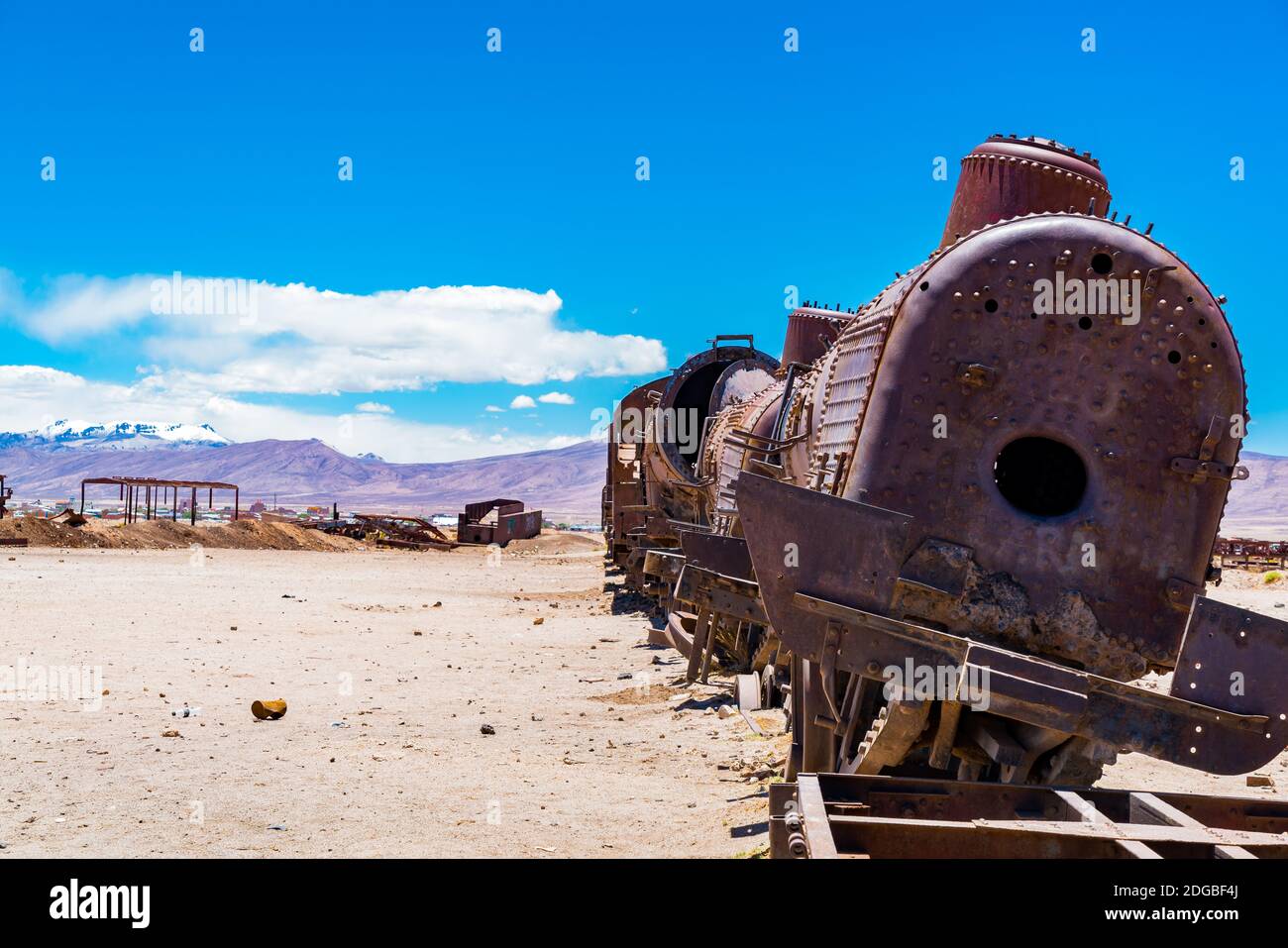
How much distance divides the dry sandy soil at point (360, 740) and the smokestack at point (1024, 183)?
386cm

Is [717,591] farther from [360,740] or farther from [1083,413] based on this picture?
[360,740]

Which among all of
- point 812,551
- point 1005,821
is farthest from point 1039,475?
point 1005,821

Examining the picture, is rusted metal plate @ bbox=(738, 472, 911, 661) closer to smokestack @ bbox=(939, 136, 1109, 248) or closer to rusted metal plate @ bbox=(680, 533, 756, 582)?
smokestack @ bbox=(939, 136, 1109, 248)

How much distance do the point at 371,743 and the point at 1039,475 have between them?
5855 mm

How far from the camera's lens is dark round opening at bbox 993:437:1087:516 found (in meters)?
5.79

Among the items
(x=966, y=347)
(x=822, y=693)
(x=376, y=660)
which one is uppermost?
(x=966, y=347)

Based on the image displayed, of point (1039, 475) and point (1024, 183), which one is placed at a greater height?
point (1024, 183)

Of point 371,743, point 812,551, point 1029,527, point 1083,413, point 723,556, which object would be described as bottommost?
point 371,743

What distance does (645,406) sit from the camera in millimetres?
19297

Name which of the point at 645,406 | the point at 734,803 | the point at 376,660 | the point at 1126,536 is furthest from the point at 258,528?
the point at 1126,536

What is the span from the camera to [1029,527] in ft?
18.1

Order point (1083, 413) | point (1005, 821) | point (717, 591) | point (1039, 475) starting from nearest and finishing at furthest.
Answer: point (1005, 821), point (1083, 413), point (1039, 475), point (717, 591)
